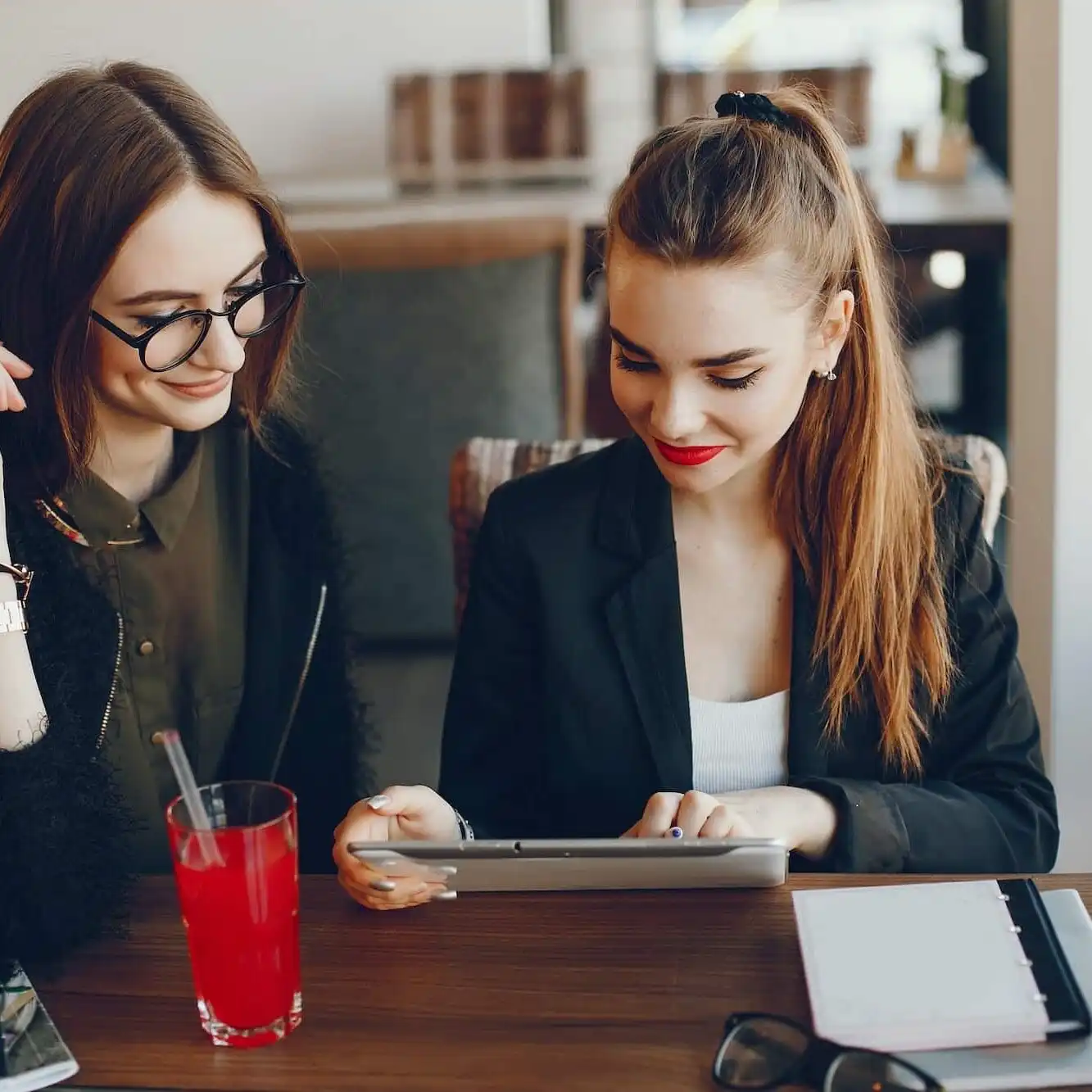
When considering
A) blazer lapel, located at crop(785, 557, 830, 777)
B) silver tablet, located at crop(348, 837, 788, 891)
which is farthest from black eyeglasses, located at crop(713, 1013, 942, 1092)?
blazer lapel, located at crop(785, 557, 830, 777)

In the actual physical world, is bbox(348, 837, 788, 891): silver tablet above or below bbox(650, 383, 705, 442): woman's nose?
below

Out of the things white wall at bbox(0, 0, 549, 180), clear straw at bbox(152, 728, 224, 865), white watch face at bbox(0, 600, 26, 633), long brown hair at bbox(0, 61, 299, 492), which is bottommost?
clear straw at bbox(152, 728, 224, 865)

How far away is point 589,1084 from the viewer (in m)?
0.83

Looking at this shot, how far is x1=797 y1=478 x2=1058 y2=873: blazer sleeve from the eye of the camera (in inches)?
47.8

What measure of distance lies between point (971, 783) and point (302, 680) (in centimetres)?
68

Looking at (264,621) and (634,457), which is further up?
(634,457)

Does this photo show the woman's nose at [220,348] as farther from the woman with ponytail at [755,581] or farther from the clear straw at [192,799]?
the clear straw at [192,799]

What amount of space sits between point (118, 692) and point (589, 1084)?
727mm

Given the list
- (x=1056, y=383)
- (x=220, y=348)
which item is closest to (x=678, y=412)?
(x=220, y=348)

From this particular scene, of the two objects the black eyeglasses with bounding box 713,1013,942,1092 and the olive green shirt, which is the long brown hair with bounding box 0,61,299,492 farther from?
Result: the black eyeglasses with bounding box 713,1013,942,1092

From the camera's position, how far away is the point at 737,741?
1.36 meters

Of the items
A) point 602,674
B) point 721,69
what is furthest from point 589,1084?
point 721,69

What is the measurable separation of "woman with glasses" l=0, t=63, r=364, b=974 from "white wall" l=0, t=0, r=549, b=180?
1.65 meters

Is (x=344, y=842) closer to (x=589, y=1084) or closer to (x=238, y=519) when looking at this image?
(x=589, y=1084)
